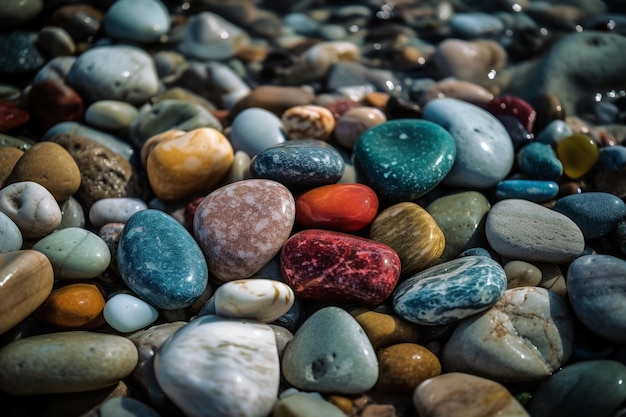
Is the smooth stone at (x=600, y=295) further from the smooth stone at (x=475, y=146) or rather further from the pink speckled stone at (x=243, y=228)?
the pink speckled stone at (x=243, y=228)

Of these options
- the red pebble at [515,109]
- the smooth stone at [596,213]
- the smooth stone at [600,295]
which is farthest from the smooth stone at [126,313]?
the red pebble at [515,109]

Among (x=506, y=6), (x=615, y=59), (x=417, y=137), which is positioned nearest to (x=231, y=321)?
(x=417, y=137)

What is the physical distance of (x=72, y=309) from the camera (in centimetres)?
266

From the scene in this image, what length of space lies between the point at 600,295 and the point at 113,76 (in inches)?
139

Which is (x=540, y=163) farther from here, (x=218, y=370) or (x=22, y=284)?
(x=22, y=284)

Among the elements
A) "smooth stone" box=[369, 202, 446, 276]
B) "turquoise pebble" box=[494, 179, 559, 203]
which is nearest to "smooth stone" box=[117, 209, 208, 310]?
"smooth stone" box=[369, 202, 446, 276]

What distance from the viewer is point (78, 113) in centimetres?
389

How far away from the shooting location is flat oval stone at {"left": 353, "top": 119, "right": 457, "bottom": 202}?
3172mm

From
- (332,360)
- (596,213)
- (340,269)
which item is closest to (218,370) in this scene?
(332,360)

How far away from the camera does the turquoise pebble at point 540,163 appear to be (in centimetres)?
341

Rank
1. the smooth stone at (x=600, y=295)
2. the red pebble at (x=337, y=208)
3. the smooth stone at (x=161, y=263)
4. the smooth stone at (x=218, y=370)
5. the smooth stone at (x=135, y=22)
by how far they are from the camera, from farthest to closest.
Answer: the smooth stone at (x=135, y=22) → the red pebble at (x=337, y=208) → the smooth stone at (x=161, y=263) → the smooth stone at (x=600, y=295) → the smooth stone at (x=218, y=370)

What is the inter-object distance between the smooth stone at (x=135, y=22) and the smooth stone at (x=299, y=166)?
2.28 m

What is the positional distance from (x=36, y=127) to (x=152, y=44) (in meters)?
1.43

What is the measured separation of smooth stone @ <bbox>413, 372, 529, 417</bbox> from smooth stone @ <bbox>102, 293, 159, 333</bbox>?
4.57ft
